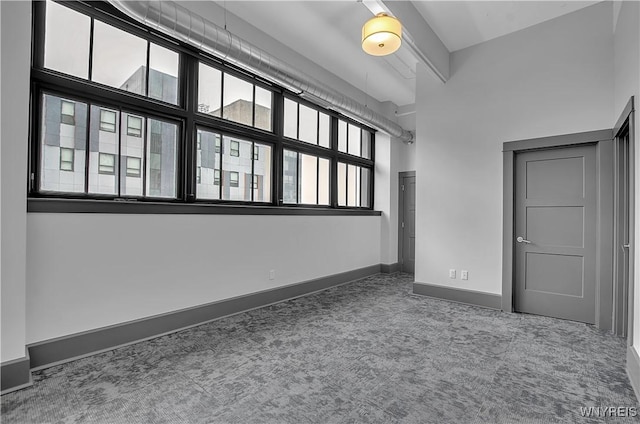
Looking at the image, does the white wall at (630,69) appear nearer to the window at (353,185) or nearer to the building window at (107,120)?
the window at (353,185)

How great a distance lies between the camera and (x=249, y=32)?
13.3 feet

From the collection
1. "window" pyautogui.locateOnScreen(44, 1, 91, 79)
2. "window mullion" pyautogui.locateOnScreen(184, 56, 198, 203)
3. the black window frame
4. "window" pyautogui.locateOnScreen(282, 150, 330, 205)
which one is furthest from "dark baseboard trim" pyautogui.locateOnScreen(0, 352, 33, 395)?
"window" pyautogui.locateOnScreen(282, 150, 330, 205)

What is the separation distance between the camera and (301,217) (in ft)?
16.1

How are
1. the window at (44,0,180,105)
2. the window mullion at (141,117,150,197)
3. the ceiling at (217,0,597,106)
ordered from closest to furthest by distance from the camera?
1. the window at (44,0,180,105)
2. the window mullion at (141,117,150,197)
3. the ceiling at (217,0,597,106)

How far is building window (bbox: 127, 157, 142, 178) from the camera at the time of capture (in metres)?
3.15

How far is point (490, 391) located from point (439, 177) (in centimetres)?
318

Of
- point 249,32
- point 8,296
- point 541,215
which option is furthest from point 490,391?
point 249,32

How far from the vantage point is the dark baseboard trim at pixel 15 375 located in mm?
2119

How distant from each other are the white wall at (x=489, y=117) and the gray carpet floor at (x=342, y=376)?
4.01 feet

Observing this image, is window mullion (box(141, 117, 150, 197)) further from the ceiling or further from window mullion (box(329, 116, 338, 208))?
window mullion (box(329, 116, 338, 208))

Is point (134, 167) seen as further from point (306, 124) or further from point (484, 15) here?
point (484, 15)

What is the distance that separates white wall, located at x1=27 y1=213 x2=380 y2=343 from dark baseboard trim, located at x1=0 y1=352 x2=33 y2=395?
0.30 metres

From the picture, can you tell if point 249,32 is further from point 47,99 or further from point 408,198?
point 408,198

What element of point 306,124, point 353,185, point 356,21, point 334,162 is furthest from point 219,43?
point 353,185
